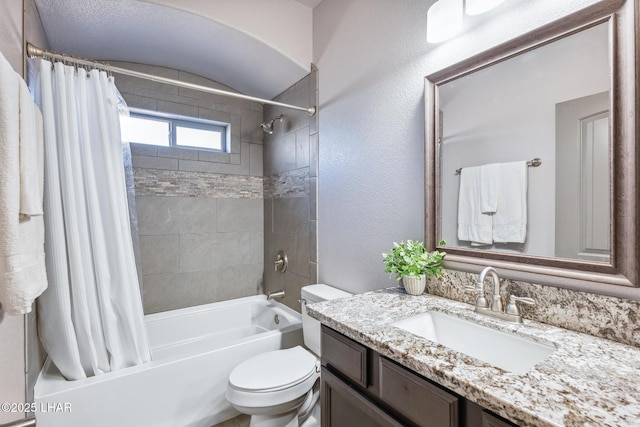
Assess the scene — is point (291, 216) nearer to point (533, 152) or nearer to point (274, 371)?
point (274, 371)

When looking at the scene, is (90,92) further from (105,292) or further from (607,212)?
(607,212)

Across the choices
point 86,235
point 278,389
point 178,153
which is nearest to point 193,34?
point 178,153

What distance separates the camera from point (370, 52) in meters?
1.73

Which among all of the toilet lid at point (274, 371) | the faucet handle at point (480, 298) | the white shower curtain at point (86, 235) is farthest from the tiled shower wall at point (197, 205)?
the faucet handle at point (480, 298)

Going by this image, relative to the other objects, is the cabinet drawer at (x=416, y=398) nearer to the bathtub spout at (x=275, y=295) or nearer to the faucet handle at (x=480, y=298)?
the faucet handle at (x=480, y=298)

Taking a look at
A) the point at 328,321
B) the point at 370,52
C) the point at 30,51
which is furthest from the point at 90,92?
the point at 328,321

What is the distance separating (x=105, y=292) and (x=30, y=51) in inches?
48.4

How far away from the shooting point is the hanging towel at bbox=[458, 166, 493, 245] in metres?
1.18

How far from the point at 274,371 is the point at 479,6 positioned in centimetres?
191

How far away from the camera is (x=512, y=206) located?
3.61 ft

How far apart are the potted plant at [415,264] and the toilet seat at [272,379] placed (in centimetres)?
76

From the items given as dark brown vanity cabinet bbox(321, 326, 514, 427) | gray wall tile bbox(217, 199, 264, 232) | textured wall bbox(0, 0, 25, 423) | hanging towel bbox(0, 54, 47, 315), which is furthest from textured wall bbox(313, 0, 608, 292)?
textured wall bbox(0, 0, 25, 423)

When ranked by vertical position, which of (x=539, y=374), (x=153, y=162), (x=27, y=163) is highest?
(x=153, y=162)

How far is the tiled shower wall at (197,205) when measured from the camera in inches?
95.6
